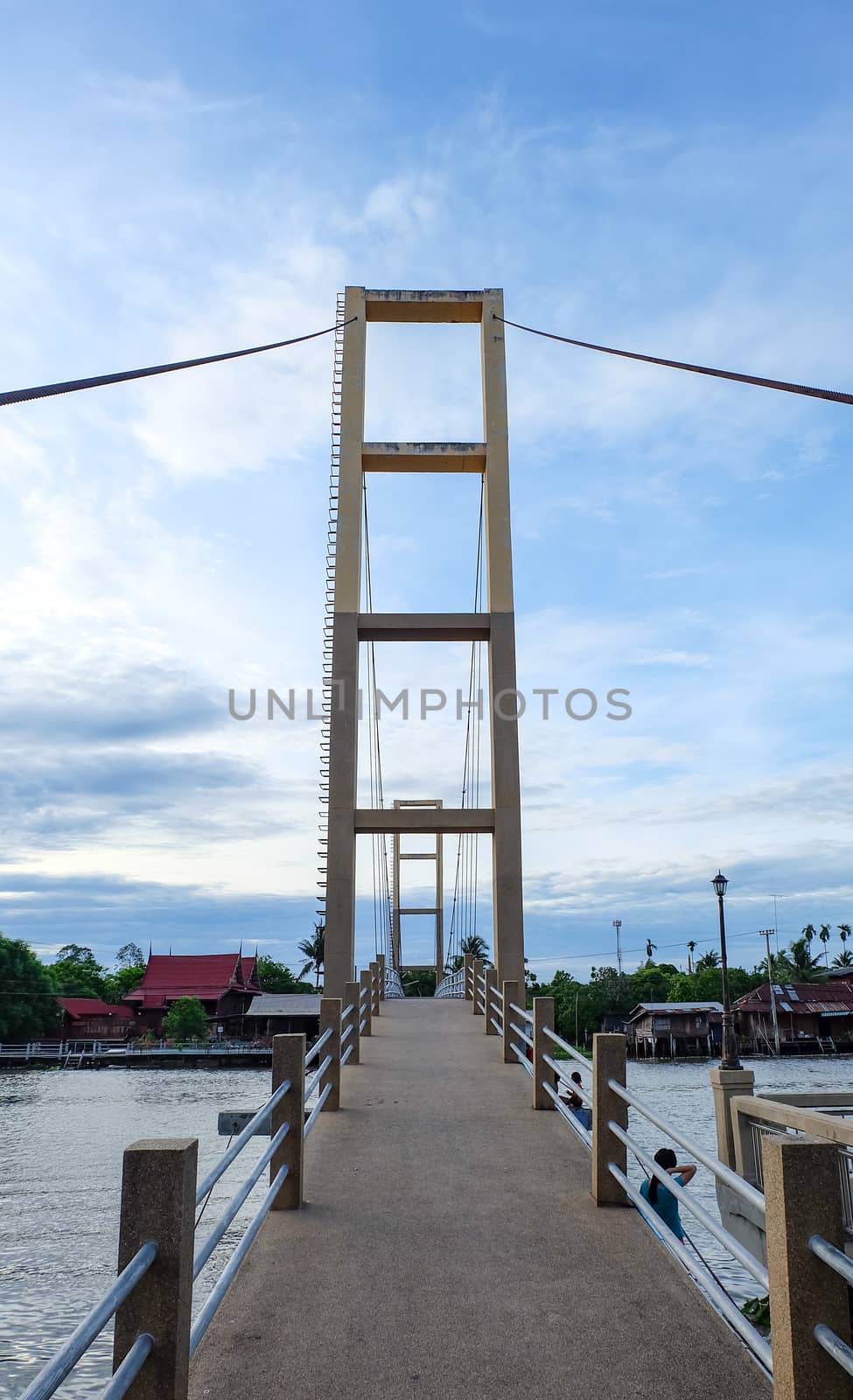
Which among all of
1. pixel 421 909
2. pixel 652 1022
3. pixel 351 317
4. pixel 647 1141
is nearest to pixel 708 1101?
pixel 647 1141

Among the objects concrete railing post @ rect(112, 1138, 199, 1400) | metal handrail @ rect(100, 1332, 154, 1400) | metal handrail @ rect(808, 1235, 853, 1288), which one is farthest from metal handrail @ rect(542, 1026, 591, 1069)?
metal handrail @ rect(100, 1332, 154, 1400)

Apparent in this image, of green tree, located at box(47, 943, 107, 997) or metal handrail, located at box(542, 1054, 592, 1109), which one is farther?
green tree, located at box(47, 943, 107, 997)

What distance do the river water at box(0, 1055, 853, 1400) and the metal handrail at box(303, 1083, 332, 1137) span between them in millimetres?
1949

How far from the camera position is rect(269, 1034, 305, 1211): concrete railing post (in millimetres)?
4996

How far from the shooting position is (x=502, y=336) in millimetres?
15555

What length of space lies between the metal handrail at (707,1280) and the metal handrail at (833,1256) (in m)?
→ 0.39

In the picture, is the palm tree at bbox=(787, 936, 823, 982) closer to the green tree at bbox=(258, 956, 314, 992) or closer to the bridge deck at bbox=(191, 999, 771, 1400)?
the green tree at bbox=(258, 956, 314, 992)

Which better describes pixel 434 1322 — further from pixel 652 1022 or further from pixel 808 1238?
pixel 652 1022

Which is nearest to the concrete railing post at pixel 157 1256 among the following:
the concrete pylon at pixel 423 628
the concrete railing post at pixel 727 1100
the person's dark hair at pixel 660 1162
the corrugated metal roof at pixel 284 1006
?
the person's dark hair at pixel 660 1162

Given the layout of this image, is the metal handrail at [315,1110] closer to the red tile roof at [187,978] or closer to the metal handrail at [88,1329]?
the metal handrail at [88,1329]

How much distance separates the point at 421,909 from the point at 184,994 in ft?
52.4

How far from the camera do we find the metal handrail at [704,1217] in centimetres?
295

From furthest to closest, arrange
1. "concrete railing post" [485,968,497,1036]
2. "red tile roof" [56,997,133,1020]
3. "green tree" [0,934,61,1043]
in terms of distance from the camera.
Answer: "red tile roof" [56,997,133,1020], "green tree" [0,934,61,1043], "concrete railing post" [485,968,497,1036]

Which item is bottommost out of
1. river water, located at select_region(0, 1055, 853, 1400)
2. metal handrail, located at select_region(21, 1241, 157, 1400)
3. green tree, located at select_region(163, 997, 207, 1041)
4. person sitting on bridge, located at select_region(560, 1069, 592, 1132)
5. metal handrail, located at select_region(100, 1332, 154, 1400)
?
river water, located at select_region(0, 1055, 853, 1400)
